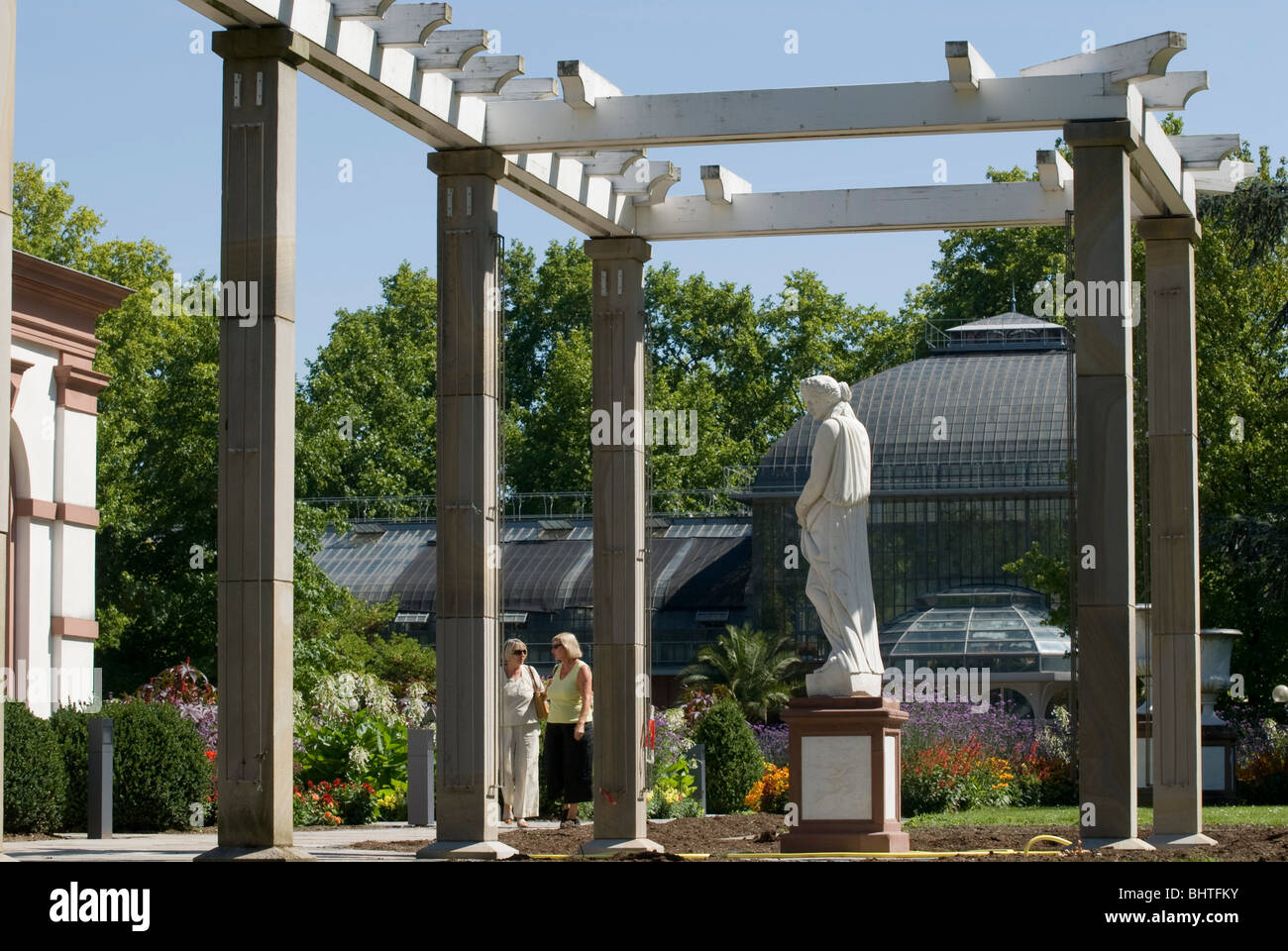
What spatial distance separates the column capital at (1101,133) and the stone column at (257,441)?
5820 mm

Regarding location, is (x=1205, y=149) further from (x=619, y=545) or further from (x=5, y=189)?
(x=5, y=189)

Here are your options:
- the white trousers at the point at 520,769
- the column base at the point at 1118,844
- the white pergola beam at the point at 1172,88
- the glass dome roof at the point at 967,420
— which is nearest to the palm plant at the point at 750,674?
the glass dome roof at the point at 967,420

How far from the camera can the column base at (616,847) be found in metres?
16.1

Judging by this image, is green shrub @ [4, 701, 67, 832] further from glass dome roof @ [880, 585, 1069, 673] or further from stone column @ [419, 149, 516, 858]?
glass dome roof @ [880, 585, 1069, 673]

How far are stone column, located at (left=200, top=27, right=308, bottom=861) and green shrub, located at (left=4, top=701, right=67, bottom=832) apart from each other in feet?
21.9

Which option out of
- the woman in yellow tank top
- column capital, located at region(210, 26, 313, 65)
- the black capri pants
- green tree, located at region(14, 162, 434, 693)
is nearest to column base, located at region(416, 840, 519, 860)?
the woman in yellow tank top

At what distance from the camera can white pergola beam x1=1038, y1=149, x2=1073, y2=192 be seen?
17156 mm

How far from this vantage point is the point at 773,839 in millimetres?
17531

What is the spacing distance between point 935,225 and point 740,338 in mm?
51236

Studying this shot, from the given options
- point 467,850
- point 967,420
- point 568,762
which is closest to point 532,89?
point 467,850

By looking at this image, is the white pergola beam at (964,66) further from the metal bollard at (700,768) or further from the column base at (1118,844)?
the metal bollard at (700,768)

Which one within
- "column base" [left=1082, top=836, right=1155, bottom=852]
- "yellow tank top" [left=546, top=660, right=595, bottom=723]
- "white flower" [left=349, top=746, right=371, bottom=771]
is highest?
"yellow tank top" [left=546, top=660, right=595, bottom=723]
